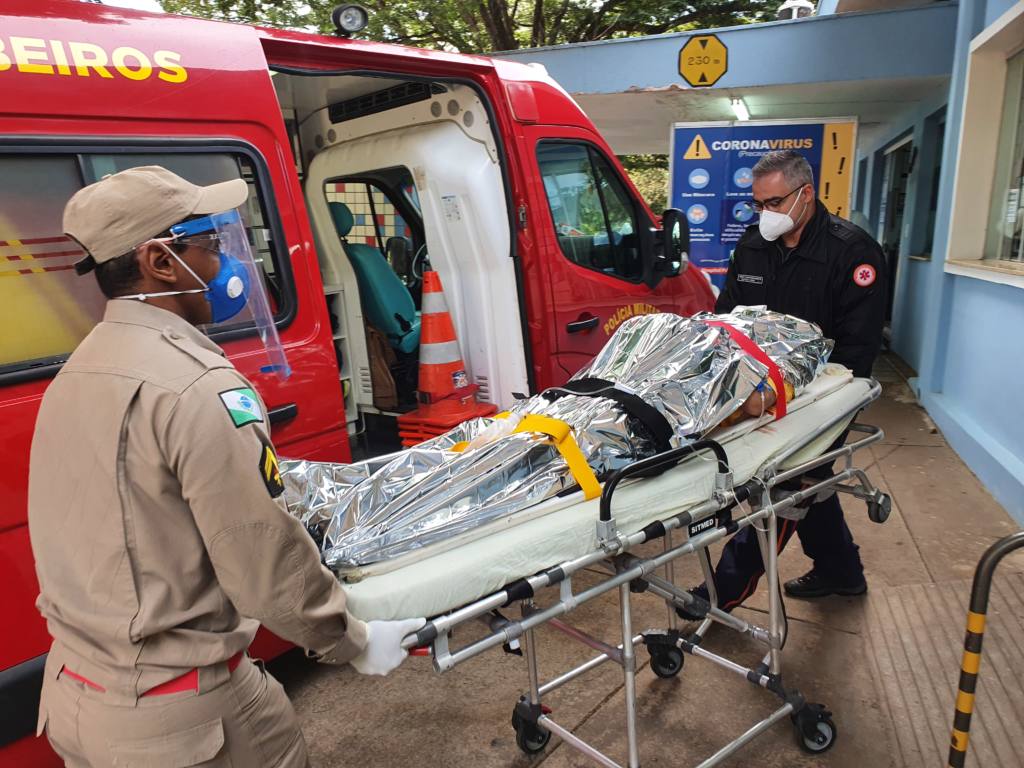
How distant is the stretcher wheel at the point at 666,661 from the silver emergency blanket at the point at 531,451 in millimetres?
1118

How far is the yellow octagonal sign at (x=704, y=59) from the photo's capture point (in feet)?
22.5

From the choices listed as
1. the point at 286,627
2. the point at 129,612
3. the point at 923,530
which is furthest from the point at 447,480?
the point at 923,530

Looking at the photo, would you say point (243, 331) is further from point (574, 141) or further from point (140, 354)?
point (574, 141)

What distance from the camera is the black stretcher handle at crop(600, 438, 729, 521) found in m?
1.78

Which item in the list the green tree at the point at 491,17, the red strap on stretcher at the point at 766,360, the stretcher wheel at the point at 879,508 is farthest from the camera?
the green tree at the point at 491,17

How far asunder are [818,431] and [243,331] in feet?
6.55

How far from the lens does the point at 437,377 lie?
3.53m

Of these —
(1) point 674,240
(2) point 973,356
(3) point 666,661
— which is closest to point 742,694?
(3) point 666,661

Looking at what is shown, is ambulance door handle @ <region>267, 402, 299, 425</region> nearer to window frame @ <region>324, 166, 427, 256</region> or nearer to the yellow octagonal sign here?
window frame @ <region>324, 166, 427, 256</region>

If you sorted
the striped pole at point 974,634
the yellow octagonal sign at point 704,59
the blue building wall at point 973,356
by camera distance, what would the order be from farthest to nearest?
the yellow octagonal sign at point 704,59 → the blue building wall at point 973,356 → the striped pole at point 974,634

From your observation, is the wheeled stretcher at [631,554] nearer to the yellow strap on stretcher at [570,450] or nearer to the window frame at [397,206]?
the yellow strap on stretcher at [570,450]

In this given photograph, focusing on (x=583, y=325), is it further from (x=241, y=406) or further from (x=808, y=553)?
(x=241, y=406)

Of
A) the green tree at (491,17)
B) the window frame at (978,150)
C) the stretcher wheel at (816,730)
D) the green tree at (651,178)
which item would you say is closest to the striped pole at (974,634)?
the stretcher wheel at (816,730)

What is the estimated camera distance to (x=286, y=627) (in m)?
1.30
